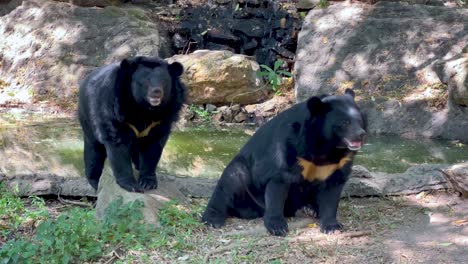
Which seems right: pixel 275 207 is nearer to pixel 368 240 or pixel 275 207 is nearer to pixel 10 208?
pixel 368 240

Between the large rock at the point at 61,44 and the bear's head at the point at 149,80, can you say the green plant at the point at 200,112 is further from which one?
the bear's head at the point at 149,80

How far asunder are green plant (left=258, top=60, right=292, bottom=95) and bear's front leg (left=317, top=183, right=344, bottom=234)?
6595 millimetres

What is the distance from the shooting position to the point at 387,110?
1005 centimetres

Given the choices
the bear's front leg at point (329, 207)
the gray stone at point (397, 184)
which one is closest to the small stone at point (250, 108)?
the gray stone at point (397, 184)

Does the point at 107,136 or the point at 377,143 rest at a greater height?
the point at 107,136

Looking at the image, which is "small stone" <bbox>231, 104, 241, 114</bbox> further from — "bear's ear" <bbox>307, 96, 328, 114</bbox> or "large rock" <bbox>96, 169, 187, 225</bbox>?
"bear's ear" <bbox>307, 96, 328, 114</bbox>

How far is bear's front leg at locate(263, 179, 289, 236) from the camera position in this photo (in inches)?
197

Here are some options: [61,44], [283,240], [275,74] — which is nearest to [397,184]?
[283,240]

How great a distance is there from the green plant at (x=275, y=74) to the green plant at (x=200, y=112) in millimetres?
1240

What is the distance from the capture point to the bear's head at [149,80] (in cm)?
556

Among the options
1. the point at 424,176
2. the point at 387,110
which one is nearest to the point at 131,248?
the point at 424,176

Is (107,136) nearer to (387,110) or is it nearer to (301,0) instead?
(387,110)

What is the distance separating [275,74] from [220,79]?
1.25m

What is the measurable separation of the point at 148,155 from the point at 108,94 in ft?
2.19
